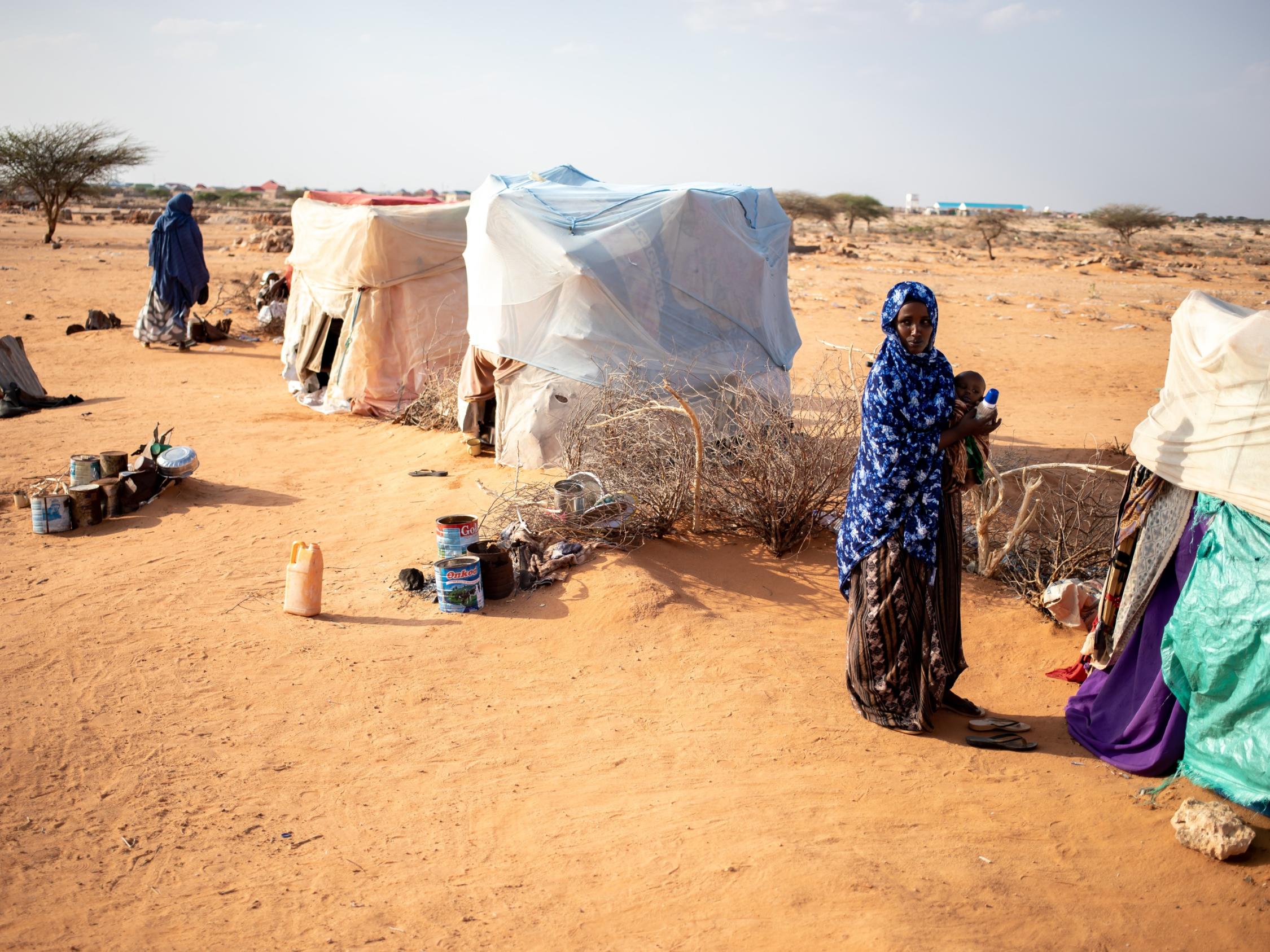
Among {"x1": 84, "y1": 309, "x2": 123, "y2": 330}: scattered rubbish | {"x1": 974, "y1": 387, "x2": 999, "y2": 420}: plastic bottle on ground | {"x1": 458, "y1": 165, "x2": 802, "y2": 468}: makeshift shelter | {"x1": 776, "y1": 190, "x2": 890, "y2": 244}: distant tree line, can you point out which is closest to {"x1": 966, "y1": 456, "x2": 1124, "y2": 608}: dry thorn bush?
{"x1": 974, "y1": 387, "x2": 999, "y2": 420}: plastic bottle on ground

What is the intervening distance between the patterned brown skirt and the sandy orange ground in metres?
0.18

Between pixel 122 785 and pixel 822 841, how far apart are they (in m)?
→ 2.43

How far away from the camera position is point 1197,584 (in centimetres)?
304

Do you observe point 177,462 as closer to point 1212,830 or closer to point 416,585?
point 416,585

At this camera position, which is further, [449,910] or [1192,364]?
[1192,364]

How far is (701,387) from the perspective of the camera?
6.94m

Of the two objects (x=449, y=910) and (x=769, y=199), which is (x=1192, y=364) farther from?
(x=769, y=199)

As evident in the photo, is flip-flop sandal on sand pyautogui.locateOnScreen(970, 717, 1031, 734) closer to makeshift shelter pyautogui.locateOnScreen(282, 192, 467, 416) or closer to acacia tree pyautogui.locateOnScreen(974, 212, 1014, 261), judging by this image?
makeshift shelter pyautogui.locateOnScreen(282, 192, 467, 416)

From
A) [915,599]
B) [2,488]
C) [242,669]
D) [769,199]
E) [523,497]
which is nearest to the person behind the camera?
[915,599]

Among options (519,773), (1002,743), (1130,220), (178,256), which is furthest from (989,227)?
(519,773)

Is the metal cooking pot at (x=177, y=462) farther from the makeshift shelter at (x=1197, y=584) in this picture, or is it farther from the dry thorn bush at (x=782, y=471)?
the makeshift shelter at (x=1197, y=584)

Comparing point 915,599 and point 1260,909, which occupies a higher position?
point 915,599

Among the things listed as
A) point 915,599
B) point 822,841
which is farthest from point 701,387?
point 822,841

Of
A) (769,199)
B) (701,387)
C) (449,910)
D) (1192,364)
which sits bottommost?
(449,910)
